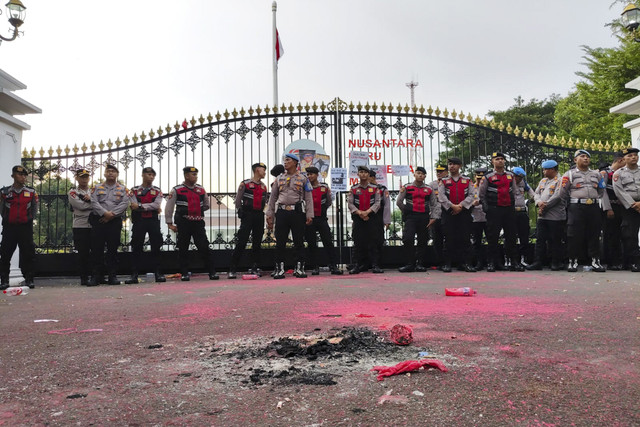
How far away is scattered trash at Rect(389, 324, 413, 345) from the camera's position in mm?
2549

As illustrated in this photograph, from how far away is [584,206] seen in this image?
7340 mm

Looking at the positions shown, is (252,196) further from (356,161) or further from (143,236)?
(356,161)

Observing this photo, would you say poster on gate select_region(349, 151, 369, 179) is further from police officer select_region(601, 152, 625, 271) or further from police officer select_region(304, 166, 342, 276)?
police officer select_region(601, 152, 625, 271)

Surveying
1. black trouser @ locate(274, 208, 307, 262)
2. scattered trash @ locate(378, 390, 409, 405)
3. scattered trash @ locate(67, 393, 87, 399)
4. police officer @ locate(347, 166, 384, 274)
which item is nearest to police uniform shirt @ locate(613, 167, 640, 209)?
police officer @ locate(347, 166, 384, 274)

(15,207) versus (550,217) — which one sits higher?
(15,207)

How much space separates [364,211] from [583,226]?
347cm

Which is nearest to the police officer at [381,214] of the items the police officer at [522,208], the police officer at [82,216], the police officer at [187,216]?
the police officer at [522,208]

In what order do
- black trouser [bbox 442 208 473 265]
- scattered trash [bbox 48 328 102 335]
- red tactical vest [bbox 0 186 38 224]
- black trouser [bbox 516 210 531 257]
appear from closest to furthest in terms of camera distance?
scattered trash [bbox 48 328 102 335] → red tactical vest [bbox 0 186 38 224] → black trouser [bbox 442 208 473 265] → black trouser [bbox 516 210 531 257]

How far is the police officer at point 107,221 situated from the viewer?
696cm

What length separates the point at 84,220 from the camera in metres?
7.00

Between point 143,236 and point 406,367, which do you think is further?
point 143,236

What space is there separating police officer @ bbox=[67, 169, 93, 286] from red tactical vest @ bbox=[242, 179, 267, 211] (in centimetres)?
230

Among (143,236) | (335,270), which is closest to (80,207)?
(143,236)

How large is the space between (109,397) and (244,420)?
2.11 ft
